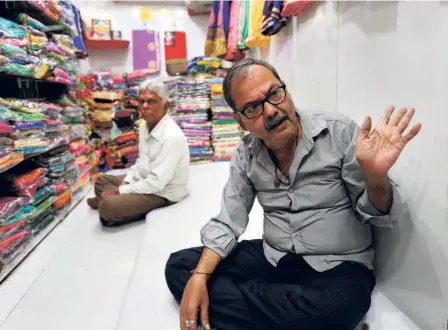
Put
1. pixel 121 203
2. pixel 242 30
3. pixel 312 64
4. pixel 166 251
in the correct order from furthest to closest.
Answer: pixel 242 30 < pixel 121 203 < pixel 312 64 < pixel 166 251

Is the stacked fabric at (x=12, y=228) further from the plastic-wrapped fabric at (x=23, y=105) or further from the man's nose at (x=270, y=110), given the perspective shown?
the man's nose at (x=270, y=110)

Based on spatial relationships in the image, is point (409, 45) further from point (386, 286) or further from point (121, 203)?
point (121, 203)

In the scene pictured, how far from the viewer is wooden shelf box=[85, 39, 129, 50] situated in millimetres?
4242

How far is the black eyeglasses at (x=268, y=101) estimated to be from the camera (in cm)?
111

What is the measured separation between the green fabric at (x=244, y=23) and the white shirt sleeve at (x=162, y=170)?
1340 mm

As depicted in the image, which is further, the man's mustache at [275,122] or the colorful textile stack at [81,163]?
the colorful textile stack at [81,163]

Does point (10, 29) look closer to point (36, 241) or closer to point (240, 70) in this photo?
point (36, 241)

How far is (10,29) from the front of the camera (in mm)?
2018

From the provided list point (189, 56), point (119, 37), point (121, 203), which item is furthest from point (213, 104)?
point (121, 203)

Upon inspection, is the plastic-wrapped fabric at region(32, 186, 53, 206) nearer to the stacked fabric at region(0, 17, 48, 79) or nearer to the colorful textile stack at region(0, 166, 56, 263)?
the colorful textile stack at region(0, 166, 56, 263)

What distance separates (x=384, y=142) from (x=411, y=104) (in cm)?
27

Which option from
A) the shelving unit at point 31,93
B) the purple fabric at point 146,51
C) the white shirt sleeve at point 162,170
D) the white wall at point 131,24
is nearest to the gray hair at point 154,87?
the white shirt sleeve at point 162,170

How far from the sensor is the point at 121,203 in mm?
2354

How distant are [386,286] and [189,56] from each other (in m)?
4.19
